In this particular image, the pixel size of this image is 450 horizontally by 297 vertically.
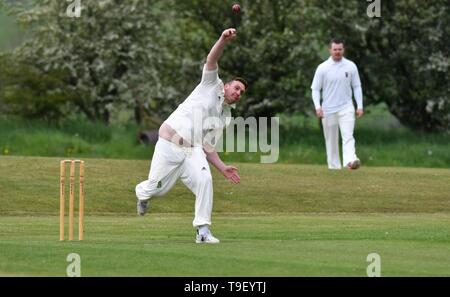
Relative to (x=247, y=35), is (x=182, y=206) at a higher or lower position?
Answer: lower

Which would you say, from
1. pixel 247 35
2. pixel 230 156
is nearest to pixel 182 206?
pixel 230 156

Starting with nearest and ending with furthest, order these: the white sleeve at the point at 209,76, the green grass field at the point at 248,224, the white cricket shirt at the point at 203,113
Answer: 1. the green grass field at the point at 248,224
2. the white sleeve at the point at 209,76
3. the white cricket shirt at the point at 203,113

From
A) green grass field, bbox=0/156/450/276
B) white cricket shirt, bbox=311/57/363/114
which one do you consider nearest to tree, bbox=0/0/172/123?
green grass field, bbox=0/156/450/276

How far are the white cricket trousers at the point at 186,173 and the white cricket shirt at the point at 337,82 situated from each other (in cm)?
969

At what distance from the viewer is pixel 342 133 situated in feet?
84.2

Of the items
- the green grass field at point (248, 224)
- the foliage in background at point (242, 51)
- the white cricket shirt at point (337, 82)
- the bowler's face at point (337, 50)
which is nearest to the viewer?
the green grass field at point (248, 224)

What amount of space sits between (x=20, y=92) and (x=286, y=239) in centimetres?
2019

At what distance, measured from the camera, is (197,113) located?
16062 mm

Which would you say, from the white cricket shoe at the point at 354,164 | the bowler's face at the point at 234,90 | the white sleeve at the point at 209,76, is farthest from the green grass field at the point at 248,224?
the white sleeve at the point at 209,76

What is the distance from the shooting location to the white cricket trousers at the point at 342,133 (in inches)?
1004

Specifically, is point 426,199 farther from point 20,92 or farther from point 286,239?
point 20,92

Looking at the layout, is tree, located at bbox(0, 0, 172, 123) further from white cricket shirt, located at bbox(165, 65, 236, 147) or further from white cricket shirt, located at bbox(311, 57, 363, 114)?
white cricket shirt, located at bbox(165, 65, 236, 147)

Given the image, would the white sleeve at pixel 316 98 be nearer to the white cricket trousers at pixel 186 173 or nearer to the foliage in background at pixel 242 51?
the white cricket trousers at pixel 186 173
